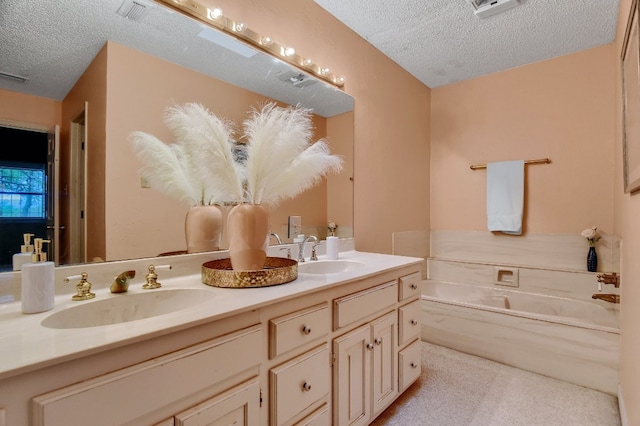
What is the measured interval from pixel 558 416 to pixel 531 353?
455mm

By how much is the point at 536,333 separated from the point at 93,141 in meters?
2.59

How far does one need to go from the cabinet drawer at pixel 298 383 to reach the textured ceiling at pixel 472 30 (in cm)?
205

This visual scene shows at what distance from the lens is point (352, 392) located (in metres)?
1.34

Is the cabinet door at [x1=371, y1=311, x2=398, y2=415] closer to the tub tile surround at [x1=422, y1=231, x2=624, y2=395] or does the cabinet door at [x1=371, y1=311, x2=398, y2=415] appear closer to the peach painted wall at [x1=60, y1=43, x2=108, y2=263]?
the tub tile surround at [x1=422, y1=231, x2=624, y2=395]

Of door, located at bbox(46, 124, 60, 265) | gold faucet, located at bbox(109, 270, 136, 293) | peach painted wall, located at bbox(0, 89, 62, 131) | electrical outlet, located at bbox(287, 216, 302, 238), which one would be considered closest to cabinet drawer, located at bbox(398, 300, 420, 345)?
electrical outlet, located at bbox(287, 216, 302, 238)

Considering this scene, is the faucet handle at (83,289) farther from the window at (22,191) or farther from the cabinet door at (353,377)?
the cabinet door at (353,377)

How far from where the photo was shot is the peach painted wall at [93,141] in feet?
3.72

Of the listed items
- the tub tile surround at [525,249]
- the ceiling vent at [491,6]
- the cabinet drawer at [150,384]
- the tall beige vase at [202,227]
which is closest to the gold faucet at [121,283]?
the tall beige vase at [202,227]

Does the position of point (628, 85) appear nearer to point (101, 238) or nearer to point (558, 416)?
point (558, 416)

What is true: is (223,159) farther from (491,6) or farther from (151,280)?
(491,6)

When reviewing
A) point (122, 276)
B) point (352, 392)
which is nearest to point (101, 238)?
point (122, 276)

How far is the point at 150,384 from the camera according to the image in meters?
0.73

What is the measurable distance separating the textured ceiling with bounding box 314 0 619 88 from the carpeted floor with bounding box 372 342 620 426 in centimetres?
232

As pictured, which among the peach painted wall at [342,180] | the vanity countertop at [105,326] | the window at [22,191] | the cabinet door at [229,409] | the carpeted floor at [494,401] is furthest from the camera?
the peach painted wall at [342,180]
